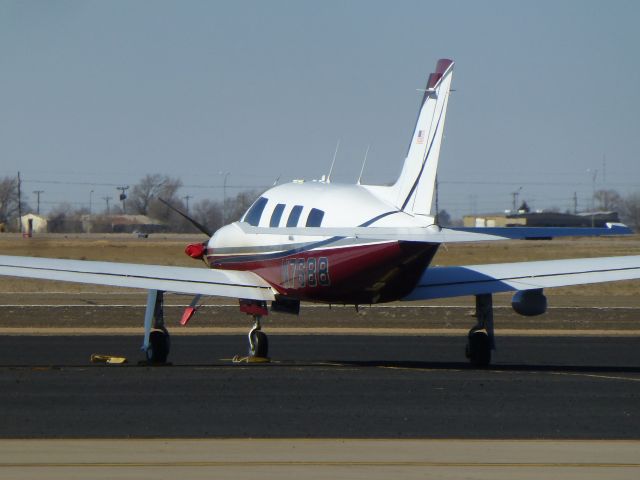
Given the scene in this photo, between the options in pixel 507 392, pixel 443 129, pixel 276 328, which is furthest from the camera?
pixel 276 328

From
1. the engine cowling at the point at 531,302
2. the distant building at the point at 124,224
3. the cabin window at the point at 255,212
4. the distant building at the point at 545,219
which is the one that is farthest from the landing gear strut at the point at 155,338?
the distant building at the point at 124,224

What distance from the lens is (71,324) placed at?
3089 centimetres

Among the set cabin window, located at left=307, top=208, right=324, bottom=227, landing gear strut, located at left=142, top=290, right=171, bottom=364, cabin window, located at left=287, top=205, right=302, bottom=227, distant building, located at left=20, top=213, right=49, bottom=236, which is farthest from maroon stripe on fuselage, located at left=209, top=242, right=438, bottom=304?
distant building, located at left=20, top=213, right=49, bottom=236

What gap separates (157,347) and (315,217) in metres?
3.32

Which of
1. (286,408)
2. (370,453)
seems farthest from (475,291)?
(370,453)

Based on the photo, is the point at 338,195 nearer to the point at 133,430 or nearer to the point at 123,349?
the point at 123,349

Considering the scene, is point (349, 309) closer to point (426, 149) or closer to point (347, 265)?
point (426, 149)

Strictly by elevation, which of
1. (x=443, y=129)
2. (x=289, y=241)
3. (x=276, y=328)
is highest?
(x=443, y=129)

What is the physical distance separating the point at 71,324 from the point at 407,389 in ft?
55.6

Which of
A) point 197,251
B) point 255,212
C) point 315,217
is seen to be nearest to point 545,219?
point 197,251

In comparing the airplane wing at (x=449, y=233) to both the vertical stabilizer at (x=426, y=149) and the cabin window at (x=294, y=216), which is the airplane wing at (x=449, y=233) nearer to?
the vertical stabilizer at (x=426, y=149)

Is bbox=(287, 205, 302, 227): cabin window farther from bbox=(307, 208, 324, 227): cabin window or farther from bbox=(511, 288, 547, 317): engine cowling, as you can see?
bbox=(511, 288, 547, 317): engine cowling

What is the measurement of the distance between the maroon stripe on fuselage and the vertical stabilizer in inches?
33.6

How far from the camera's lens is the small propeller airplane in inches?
704
